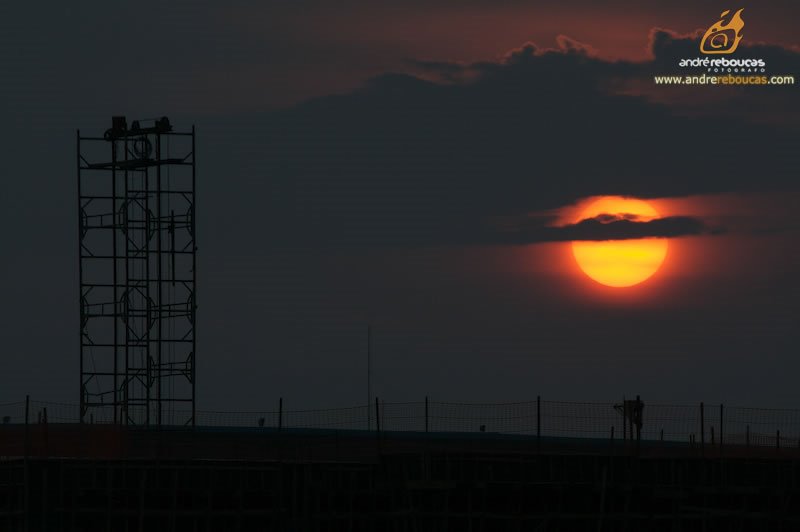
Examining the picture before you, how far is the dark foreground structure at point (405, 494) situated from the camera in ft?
125

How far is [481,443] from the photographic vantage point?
64375mm

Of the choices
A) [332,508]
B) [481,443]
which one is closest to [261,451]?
[481,443]

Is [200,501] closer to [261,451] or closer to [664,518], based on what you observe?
[664,518]

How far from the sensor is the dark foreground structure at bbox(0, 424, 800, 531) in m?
38.2

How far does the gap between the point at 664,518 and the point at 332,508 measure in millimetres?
8110

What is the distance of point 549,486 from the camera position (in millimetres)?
39469

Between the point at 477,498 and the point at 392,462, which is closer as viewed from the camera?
the point at 477,498

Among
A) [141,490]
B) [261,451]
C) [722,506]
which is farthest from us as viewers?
[261,451]

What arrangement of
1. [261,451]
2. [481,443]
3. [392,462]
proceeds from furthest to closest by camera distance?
[481,443] < [261,451] < [392,462]

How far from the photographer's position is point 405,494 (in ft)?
131

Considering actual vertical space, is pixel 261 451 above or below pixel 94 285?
below

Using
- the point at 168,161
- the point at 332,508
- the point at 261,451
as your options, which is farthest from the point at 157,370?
the point at 332,508

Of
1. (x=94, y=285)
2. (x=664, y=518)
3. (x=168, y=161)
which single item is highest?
(x=168, y=161)

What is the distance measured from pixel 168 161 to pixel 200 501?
29947 millimetres
